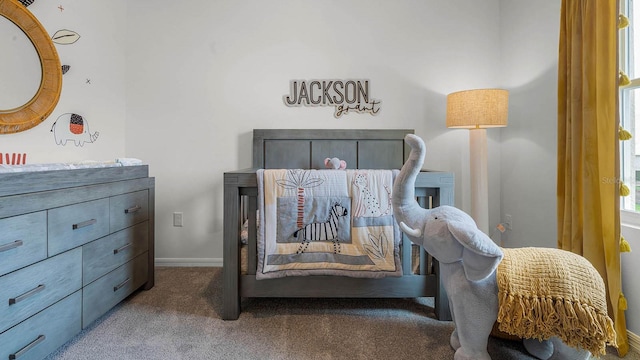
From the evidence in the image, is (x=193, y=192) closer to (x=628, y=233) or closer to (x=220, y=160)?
(x=220, y=160)

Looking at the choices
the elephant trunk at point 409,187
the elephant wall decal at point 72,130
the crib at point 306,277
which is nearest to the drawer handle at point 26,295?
the crib at point 306,277

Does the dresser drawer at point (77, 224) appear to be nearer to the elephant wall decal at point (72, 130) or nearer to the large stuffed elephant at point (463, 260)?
the elephant wall decal at point (72, 130)

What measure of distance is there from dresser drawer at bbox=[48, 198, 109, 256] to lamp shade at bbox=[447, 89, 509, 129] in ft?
7.04

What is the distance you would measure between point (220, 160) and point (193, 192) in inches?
13.2

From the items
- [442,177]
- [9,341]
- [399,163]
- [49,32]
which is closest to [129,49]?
[49,32]

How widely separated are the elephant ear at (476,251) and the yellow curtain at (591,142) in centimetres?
72

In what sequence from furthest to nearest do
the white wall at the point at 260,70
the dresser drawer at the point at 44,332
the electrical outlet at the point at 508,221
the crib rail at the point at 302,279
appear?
the white wall at the point at 260,70 → the electrical outlet at the point at 508,221 → the crib rail at the point at 302,279 → the dresser drawer at the point at 44,332

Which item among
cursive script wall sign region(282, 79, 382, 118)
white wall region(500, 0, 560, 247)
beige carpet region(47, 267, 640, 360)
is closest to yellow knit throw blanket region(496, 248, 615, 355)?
beige carpet region(47, 267, 640, 360)

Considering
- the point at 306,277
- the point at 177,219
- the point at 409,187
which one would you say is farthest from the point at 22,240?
the point at 409,187

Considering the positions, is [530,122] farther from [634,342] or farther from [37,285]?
[37,285]

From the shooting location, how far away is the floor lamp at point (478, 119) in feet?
6.36

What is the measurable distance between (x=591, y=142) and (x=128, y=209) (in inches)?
94.2

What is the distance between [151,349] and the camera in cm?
132

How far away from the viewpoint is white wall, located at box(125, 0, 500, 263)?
240 centimetres
